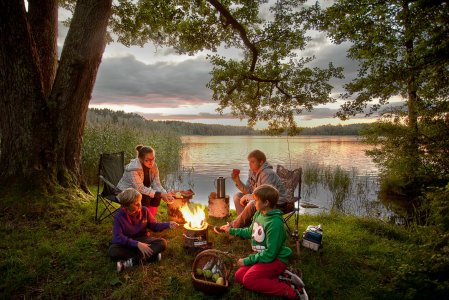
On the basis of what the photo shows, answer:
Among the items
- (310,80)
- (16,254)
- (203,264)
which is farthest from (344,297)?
(310,80)

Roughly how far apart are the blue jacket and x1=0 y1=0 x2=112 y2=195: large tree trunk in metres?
2.11

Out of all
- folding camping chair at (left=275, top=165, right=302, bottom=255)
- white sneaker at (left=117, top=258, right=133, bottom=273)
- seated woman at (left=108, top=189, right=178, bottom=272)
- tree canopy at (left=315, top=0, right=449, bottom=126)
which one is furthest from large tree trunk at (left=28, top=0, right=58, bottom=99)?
tree canopy at (left=315, top=0, right=449, bottom=126)

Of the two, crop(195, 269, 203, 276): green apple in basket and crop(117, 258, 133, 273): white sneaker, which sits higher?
crop(195, 269, 203, 276): green apple in basket

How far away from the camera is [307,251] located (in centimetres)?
302

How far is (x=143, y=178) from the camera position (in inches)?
145

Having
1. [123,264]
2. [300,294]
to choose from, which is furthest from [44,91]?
[300,294]

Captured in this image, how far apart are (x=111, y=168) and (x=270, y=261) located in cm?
317

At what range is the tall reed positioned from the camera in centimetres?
691

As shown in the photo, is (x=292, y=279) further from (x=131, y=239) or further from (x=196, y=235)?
(x=131, y=239)

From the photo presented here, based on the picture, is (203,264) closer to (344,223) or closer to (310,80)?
(344,223)

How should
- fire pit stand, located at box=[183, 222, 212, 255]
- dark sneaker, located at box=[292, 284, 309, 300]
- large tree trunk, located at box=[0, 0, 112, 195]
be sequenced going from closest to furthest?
dark sneaker, located at box=[292, 284, 309, 300]
fire pit stand, located at box=[183, 222, 212, 255]
large tree trunk, located at box=[0, 0, 112, 195]

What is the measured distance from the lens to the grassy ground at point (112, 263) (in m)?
2.15

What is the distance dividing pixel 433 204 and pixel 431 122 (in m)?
5.58

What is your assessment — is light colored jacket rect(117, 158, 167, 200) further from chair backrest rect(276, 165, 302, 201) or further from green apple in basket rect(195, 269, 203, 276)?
chair backrest rect(276, 165, 302, 201)
